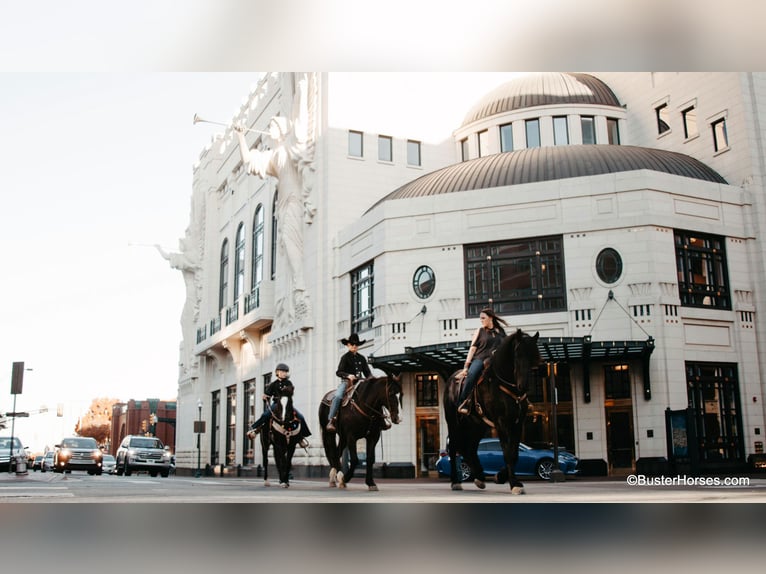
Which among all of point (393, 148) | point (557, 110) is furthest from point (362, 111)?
point (557, 110)

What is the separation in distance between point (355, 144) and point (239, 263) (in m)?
17.0

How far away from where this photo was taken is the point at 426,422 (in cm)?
3491

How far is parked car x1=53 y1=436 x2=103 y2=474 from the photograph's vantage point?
39781mm

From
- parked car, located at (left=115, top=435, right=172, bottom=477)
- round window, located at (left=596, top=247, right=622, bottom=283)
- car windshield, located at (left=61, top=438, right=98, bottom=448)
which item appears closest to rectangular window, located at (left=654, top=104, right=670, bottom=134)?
round window, located at (left=596, top=247, right=622, bottom=283)

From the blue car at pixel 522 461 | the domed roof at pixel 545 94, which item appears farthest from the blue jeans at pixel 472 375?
the domed roof at pixel 545 94

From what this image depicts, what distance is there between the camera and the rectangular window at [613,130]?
44.1 meters

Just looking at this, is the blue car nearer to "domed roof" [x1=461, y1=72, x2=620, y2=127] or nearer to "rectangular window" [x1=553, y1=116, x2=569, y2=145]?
"rectangular window" [x1=553, y1=116, x2=569, y2=145]

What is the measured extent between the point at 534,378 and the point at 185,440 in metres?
40.4

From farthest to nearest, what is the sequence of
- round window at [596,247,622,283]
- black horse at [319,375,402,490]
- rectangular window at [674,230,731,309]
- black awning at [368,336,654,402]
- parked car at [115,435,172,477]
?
parked car at [115,435,172,477]
rectangular window at [674,230,731,309]
round window at [596,247,622,283]
black awning at [368,336,654,402]
black horse at [319,375,402,490]

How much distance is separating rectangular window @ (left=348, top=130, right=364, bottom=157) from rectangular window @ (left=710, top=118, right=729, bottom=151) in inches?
682

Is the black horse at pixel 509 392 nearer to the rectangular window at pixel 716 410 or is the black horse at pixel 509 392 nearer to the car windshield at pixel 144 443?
the rectangular window at pixel 716 410

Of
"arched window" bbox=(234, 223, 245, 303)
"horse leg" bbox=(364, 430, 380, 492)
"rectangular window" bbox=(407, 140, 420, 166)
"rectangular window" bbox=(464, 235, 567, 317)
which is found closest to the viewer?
"horse leg" bbox=(364, 430, 380, 492)

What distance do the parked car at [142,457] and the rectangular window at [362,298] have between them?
46.8 feet
